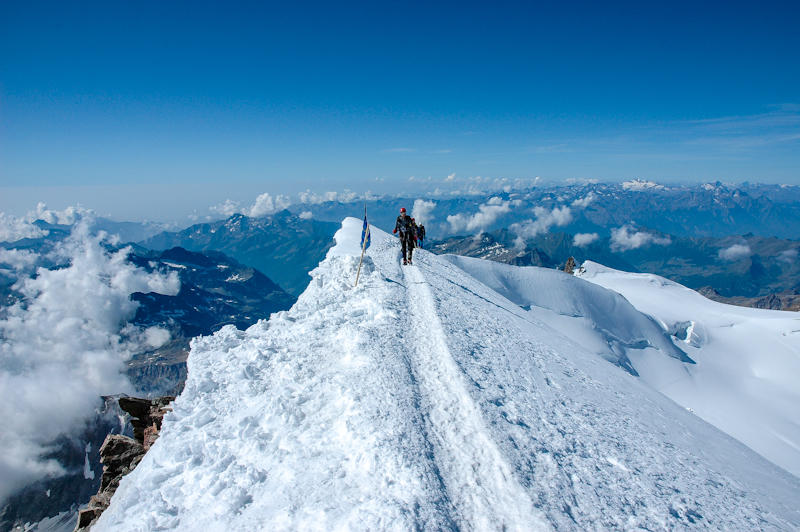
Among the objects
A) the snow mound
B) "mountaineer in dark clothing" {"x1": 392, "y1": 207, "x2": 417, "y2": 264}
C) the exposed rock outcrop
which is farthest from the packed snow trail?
the snow mound

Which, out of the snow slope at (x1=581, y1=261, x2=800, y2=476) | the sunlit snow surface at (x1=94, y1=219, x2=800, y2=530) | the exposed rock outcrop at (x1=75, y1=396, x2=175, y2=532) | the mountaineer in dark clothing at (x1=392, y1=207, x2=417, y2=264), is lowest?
the snow slope at (x1=581, y1=261, x2=800, y2=476)

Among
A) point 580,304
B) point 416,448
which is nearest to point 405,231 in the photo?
point 416,448

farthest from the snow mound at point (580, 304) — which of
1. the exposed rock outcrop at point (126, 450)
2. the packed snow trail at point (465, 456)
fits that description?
the exposed rock outcrop at point (126, 450)

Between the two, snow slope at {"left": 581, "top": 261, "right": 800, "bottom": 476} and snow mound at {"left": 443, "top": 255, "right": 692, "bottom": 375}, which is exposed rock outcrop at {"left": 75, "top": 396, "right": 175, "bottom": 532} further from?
snow slope at {"left": 581, "top": 261, "right": 800, "bottom": 476}

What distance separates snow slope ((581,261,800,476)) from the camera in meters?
29.3

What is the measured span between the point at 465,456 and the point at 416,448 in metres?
1.07

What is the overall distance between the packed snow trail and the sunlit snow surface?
0.03 meters

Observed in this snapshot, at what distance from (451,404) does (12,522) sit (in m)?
270

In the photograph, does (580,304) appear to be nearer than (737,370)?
Yes

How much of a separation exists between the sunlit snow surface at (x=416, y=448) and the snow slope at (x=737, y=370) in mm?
21578

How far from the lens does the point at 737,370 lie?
1598 inches

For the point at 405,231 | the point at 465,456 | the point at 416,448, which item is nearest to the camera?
the point at 416,448

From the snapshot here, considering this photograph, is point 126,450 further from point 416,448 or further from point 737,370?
point 737,370

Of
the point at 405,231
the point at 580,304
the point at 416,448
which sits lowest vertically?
the point at 580,304
